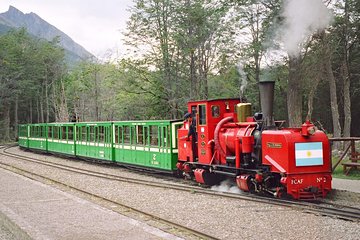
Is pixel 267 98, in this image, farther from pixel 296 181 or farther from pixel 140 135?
pixel 140 135

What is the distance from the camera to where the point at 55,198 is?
11516 mm

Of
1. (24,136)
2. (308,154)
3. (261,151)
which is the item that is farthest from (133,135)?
(24,136)

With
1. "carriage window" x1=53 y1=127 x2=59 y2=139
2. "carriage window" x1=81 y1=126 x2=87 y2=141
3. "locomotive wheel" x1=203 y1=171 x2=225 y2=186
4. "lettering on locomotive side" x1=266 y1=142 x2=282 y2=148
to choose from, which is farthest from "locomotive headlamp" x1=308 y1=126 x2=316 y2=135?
"carriage window" x1=53 y1=127 x2=59 y2=139

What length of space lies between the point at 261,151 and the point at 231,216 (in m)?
2.69

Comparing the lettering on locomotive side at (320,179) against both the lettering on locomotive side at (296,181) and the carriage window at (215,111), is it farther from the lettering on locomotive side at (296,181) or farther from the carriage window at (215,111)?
the carriage window at (215,111)

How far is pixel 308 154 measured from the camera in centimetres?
1034

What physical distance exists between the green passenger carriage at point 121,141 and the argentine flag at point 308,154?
611 centimetres

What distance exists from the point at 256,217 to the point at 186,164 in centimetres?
610

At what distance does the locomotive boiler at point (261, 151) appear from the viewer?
33.6ft

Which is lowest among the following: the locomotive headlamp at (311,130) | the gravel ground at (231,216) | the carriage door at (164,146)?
the gravel ground at (231,216)

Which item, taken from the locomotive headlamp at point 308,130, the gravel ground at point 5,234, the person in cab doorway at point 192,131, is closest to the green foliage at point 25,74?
the person in cab doorway at point 192,131

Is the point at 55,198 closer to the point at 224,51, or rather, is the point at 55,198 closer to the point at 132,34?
the point at 224,51

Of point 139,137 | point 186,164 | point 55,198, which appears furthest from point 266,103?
point 139,137

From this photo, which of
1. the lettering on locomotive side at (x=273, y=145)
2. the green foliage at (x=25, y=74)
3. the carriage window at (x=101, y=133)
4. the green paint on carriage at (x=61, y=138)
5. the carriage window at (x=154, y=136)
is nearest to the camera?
the lettering on locomotive side at (x=273, y=145)
